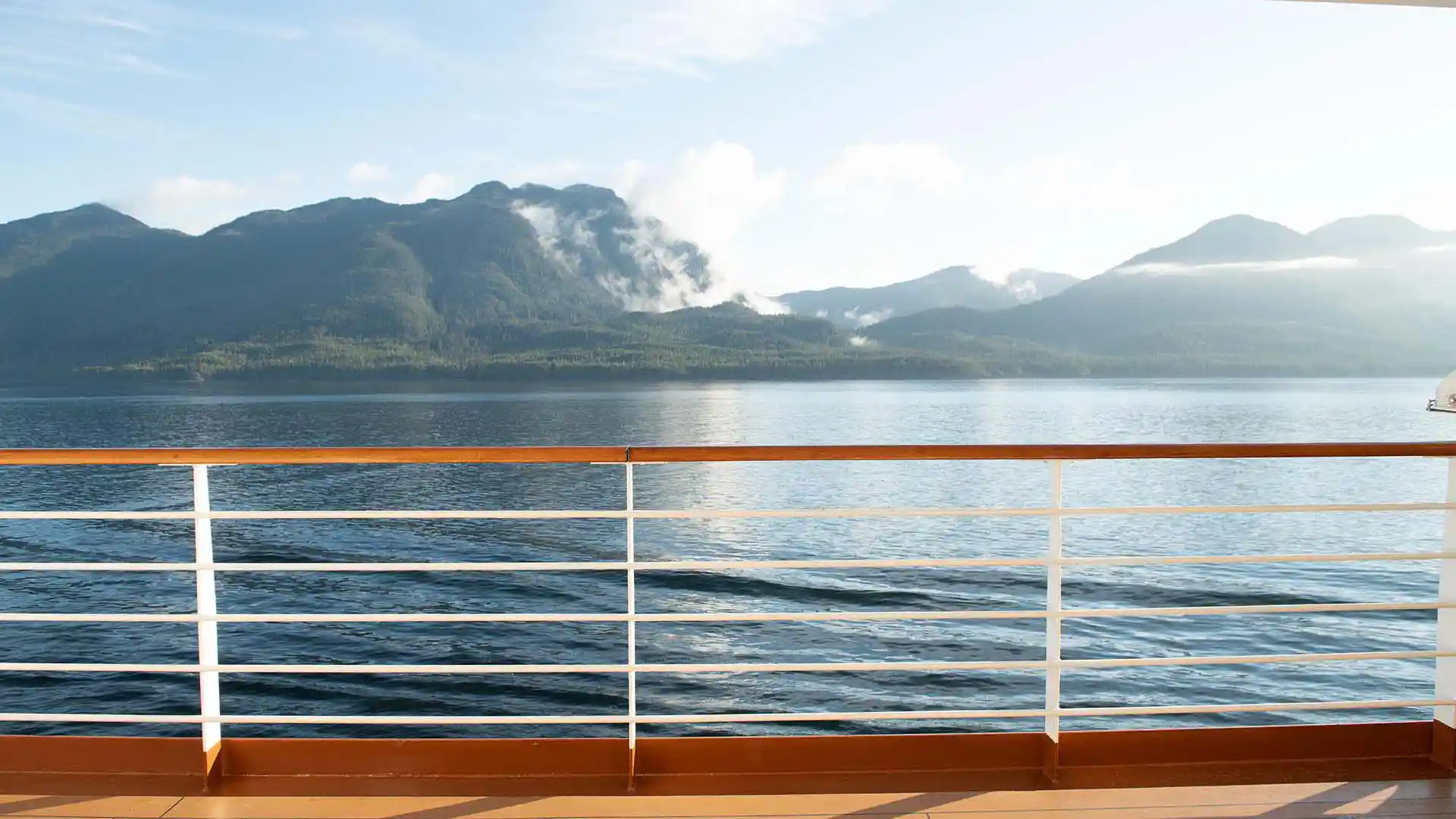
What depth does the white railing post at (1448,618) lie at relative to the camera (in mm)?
2010

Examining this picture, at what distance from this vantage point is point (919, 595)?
531 inches

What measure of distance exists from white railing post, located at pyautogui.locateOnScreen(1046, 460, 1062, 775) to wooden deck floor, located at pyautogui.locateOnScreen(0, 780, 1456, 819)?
0.42 feet

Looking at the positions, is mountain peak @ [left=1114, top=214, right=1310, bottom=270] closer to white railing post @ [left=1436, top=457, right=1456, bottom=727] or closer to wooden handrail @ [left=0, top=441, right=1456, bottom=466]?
white railing post @ [left=1436, top=457, right=1456, bottom=727]

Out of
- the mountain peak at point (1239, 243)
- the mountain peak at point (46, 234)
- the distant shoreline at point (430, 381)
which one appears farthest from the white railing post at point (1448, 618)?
the mountain peak at point (46, 234)

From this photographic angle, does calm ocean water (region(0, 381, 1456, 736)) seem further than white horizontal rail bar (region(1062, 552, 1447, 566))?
Yes

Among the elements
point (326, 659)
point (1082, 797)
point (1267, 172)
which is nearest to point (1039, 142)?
point (1267, 172)

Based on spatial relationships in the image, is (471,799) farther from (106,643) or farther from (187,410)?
(187,410)

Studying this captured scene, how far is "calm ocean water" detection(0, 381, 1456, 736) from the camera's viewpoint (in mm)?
9906

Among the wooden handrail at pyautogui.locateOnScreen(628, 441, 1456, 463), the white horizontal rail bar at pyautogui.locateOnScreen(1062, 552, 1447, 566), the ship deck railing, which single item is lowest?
the ship deck railing

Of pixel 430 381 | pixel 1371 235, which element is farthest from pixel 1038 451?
pixel 1371 235

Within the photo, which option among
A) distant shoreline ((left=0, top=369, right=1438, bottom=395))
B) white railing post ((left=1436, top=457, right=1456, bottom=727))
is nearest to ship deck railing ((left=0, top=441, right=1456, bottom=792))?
white railing post ((left=1436, top=457, right=1456, bottom=727))

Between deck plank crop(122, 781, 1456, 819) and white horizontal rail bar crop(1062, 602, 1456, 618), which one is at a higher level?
white horizontal rail bar crop(1062, 602, 1456, 618)

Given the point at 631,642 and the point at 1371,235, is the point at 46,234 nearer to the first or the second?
the point at 631,642

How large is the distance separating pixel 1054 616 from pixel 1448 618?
2.78ft
